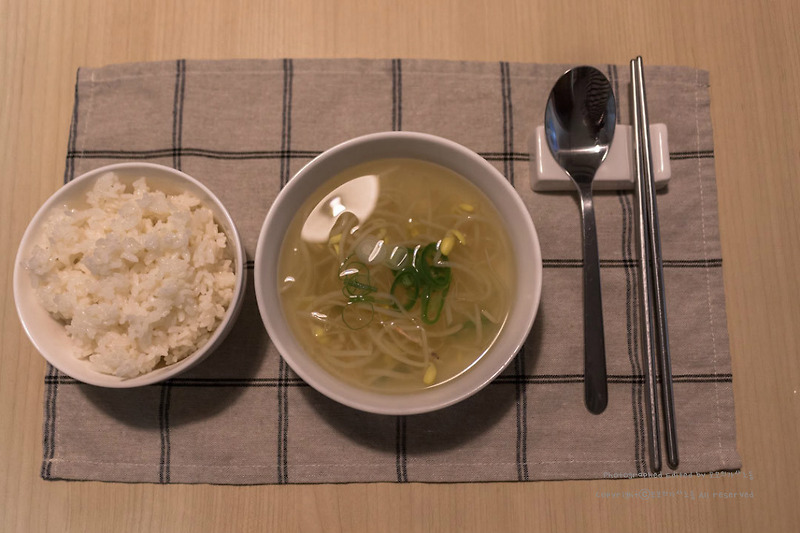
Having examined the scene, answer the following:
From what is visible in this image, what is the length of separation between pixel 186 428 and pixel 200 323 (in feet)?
1.28

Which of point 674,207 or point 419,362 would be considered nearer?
point 419,362

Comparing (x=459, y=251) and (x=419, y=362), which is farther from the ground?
(x=459, y=251)

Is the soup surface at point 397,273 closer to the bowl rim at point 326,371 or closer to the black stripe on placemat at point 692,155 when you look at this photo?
the bowl rim at point 326,371

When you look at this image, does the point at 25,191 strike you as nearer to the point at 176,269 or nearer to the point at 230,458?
the point at 176,269

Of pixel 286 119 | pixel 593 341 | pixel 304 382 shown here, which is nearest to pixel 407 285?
pixel 304 382

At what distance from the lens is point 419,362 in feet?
4.58

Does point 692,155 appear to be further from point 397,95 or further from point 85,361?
point 85,361

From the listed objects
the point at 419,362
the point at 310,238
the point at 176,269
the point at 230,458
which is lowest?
the point at 230,458

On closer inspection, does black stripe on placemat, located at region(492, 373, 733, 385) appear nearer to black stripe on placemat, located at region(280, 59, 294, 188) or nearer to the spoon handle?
the spoon handle

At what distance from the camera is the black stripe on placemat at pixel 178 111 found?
1592 millimetres

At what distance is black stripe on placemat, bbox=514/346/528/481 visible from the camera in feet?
4.86

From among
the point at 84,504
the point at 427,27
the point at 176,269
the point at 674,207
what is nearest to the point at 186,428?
the point at 84,504

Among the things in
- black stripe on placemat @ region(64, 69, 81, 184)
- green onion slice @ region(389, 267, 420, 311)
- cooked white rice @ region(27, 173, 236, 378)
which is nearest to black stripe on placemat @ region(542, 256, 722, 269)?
green onion slice @ region(389, 267, 420, 311)

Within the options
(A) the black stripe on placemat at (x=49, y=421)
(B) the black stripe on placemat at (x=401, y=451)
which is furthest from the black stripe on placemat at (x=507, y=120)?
(A) the black stripe on placemat at (x=49, y=421)
